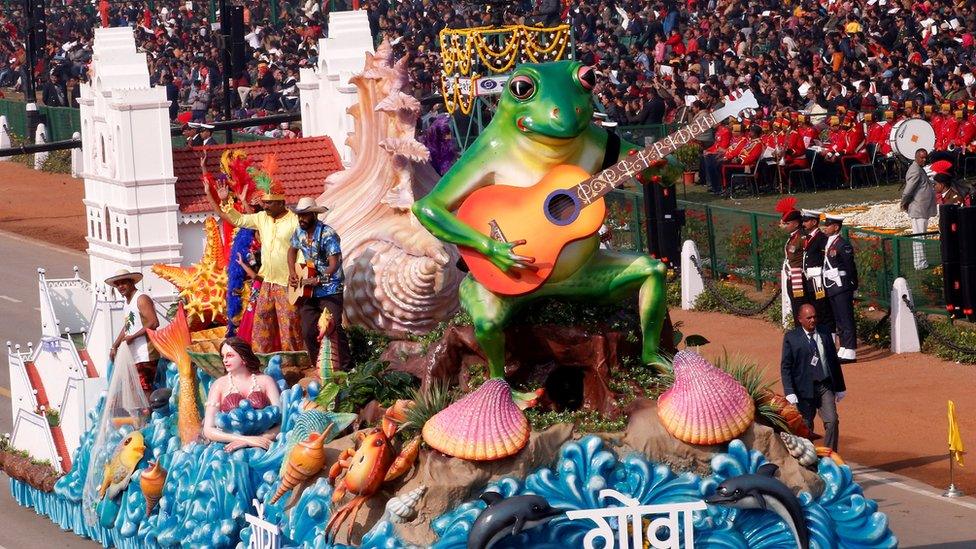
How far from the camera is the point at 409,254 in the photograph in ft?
43.5

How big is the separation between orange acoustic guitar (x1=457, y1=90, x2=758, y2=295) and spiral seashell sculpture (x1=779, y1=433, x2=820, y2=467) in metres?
1.60

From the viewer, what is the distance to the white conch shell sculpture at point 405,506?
10625mm

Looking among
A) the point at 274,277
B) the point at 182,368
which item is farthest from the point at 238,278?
the point at 182,368

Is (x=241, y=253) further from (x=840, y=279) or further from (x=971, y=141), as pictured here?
(x=971, y=141)

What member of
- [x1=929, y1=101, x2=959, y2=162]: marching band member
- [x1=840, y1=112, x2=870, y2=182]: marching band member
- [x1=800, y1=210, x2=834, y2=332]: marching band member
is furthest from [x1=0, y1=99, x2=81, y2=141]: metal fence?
[x1=800, y1=210, x2=834, y2=332]: marching band member

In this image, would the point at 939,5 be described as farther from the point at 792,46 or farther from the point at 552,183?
the point at 552,183

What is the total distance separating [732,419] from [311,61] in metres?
30.6

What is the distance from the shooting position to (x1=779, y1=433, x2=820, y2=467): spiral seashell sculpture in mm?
11266

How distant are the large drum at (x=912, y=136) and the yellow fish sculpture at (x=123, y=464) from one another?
1649 cm

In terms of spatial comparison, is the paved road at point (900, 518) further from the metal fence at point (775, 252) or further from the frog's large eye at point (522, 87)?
the metal fence at point (775, 252)

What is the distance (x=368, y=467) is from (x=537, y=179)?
6.36 feet

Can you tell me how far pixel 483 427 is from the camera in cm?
1066

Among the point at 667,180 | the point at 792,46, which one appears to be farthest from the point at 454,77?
the point at 667,180

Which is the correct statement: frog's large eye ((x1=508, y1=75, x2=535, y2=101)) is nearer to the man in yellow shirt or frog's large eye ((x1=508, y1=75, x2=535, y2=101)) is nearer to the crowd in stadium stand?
the man in yellow shirt
